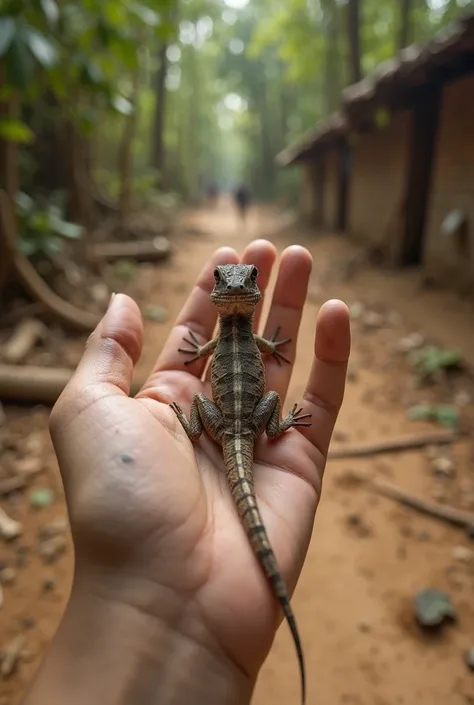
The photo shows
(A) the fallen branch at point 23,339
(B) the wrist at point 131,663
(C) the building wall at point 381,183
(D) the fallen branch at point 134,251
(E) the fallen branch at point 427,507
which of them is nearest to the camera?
(B) the wrist at point 131,663

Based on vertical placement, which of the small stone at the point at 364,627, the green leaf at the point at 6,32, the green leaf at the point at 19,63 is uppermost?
the green leaf at the point at 6,32

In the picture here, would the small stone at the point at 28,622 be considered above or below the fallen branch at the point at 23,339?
below

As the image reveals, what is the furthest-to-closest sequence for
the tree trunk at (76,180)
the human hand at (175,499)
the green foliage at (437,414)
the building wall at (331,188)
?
the building wall at (331,188), the tree trunk at (76,180), the green foliage at (437,414), the human hand at (175,499)

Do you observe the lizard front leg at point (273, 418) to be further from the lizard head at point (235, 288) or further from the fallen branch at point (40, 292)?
the fallen branch at point (40, 292)

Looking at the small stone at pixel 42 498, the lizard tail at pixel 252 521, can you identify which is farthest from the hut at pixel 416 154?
the small stone at pixel 42 498

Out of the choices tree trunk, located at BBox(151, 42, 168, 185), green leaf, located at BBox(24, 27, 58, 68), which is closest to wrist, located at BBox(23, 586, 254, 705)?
green leaf, located at BBox(24, 27, 58, 68)

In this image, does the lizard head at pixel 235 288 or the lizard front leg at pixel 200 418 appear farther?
the lizard head at pixel 235 288
